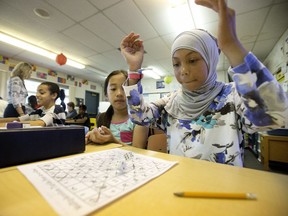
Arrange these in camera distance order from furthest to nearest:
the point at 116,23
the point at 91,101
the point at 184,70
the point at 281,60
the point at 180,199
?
the point at 91,101
the point at 281,60
the point at 116,23
the point at 184,70
the point at 180,199

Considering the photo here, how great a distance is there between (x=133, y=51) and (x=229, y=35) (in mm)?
436

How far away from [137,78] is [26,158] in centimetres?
48

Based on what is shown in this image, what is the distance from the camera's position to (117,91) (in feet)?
3.51

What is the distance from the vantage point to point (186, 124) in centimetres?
71

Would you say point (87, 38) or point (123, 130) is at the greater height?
point (87, 38)

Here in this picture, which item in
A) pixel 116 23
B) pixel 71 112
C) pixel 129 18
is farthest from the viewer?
pixel 71 112

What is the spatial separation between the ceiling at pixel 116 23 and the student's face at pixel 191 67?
1580 mm

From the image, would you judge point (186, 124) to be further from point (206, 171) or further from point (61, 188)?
point (61, 188)

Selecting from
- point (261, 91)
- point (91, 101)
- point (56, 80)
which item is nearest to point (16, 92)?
point (261, 91)

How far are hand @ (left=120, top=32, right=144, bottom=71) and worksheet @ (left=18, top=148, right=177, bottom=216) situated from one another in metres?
0.42

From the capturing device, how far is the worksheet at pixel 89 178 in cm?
23

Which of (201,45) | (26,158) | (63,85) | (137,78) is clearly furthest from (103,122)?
(63,85)

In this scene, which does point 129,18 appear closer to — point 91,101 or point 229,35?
point 229,35

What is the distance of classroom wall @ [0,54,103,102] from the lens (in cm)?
407
